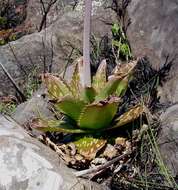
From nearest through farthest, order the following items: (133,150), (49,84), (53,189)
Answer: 1. (53,189)
2. (133,150)
3. (49,84)

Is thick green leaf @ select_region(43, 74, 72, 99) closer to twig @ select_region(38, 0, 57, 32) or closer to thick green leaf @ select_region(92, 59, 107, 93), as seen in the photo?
thick green leaf @ select_region(92, 59, 107, 93)

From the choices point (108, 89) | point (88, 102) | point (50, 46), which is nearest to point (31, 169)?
point (88, 102)

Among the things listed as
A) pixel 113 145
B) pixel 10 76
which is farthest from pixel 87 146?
pixel 10 76

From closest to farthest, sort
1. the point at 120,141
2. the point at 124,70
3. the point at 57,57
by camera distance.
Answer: the point at 120,141
the point at 124,70
the point at 57,57

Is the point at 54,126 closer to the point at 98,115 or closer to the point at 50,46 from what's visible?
the point at 98,115

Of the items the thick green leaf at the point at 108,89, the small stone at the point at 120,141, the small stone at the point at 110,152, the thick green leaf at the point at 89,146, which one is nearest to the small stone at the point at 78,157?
the thick green leaf at the point at 89,146

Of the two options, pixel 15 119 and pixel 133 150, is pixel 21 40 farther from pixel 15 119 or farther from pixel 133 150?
pixel 133 150
